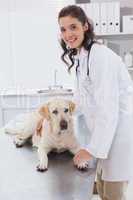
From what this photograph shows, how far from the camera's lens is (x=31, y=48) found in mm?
4125

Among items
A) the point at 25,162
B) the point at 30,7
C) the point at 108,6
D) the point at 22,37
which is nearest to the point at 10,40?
the point at 22,37

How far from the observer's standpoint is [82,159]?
1.43 m

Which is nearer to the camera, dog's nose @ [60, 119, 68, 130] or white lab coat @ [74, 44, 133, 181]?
white lab coat @ [74, 44, 133, 181]

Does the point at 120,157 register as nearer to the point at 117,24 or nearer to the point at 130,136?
the point at 130,136

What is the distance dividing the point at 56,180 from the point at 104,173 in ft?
0.96

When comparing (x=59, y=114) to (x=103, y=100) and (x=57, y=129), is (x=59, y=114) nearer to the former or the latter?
(x=57, y=129)

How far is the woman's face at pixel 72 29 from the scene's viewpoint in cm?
137

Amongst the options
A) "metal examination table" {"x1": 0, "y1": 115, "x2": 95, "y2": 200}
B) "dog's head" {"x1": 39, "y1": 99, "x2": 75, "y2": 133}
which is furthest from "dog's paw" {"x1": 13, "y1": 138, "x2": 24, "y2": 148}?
"dog's head" {"x1": 39, "y1": 99, "x2": 75, "y2": 133}

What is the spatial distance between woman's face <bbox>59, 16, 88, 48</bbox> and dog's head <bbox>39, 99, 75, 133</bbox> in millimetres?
336

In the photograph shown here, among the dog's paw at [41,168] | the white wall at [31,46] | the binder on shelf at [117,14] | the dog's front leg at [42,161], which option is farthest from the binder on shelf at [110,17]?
the dog's paw at [41,168]

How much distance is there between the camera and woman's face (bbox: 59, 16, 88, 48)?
137cm

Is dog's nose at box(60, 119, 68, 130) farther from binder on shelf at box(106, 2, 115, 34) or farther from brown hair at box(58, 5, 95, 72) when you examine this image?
binder on shelf at box(106, 2, 115, 34)

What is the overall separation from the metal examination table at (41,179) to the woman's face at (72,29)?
539 millimetres

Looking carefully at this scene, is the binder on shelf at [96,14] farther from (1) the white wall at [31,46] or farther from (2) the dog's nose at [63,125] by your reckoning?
(2) the dog's nose at [63,125]
